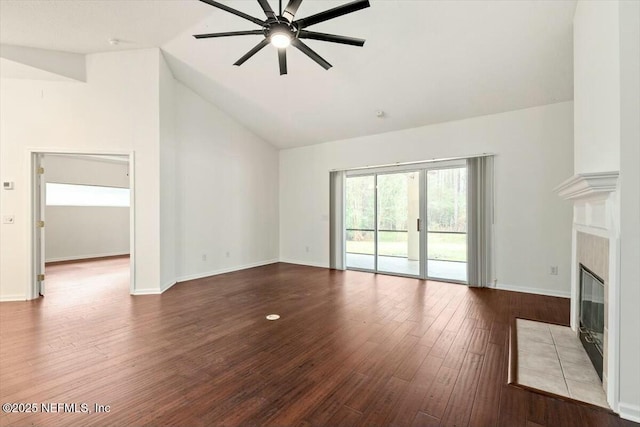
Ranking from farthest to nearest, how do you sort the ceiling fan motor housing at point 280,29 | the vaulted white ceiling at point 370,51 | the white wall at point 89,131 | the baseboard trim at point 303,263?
the baseboard trim at point 303,263 → the white wall at point 89,131 → the vaulted white ceiling at point 370,51 → the ceiling fan motor housing at point 280,29

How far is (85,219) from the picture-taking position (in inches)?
312

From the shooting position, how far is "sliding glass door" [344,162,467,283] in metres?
5.27

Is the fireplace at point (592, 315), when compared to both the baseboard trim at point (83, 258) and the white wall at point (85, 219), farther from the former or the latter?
the white wall at point (85, 219)

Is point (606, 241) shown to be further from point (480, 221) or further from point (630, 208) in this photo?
point (480, 221)

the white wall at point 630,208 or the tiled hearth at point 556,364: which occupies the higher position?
the white wall at point 630,208

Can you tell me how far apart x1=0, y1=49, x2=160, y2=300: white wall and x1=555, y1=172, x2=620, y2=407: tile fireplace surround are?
517cm

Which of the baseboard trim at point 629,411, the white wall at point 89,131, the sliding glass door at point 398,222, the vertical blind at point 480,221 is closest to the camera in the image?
the baseboard trim at point 629,411

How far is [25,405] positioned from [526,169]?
625cm

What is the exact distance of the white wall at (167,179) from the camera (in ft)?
15.0

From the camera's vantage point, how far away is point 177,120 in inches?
203

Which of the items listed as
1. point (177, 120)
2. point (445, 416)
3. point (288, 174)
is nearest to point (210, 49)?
point (177, 120)

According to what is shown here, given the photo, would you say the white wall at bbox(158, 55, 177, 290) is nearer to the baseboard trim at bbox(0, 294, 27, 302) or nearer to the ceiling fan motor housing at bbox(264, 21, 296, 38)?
the baseboard trim at bbox(0, 294, 27, 302)

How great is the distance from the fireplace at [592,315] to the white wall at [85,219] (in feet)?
33.6

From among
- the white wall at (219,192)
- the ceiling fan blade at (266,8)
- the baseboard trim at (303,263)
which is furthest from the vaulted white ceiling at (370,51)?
the baseboard trim at (303,263)
